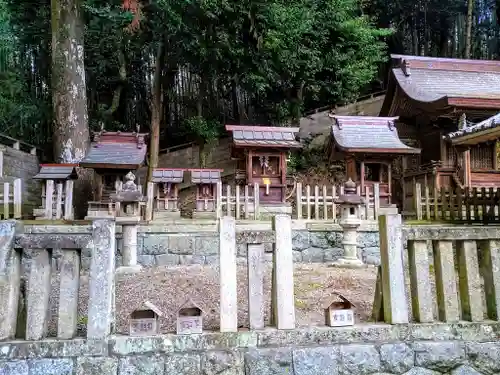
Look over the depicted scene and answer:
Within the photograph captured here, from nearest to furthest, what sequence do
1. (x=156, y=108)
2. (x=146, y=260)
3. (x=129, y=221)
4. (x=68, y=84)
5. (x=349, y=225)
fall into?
(x=129, y=221) → (x=349, y=225) → (x=146, y=260) → (x=68, y=84) → (x=156, y=108)

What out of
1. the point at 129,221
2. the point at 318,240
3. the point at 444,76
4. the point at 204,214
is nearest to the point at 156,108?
the point at 204,214

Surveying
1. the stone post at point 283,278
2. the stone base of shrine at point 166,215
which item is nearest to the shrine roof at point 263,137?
the stone base of shrine at point 166,215

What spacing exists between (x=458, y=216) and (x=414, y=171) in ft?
17.3

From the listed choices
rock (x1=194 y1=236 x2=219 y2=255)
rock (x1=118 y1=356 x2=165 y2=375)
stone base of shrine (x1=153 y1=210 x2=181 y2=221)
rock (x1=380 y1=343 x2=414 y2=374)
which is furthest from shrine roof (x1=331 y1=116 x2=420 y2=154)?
rock (x1=118 y1=356 x2=165 y2=375)

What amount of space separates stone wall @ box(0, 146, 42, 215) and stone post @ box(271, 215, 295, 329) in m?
13.8

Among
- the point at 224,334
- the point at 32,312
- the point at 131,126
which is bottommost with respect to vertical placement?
the point at 224,334

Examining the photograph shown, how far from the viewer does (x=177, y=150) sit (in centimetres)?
1945

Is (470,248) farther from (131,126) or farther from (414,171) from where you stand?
(131,126)

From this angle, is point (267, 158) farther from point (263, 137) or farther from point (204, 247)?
point (204, 247)

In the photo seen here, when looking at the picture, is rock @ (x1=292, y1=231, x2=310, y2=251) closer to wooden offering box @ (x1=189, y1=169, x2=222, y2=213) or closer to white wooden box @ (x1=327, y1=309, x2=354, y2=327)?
wooden offering box @ (x1=189, y1=169, x2=222, y2=213)

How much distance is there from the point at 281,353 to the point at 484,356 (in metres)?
1.85

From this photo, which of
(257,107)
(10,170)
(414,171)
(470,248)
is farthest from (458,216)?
(10,170)

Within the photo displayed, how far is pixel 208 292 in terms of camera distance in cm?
479

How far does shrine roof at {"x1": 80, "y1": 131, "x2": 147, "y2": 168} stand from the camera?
1073 cm
